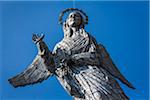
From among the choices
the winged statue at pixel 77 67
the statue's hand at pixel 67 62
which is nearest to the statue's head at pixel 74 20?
the winged statue at pixel 77 67

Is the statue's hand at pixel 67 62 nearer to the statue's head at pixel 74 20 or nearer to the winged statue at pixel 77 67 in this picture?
the winged statue at pixel 77 67

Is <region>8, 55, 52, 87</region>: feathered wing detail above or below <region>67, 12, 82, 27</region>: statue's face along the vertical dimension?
below

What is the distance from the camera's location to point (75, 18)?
1257 centimetres

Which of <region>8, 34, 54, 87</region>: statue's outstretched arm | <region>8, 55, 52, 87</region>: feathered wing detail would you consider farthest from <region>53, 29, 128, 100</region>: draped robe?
<region>8, 55, 52, 87</region>: feathered wing detail

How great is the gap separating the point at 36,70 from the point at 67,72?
27.7 inches

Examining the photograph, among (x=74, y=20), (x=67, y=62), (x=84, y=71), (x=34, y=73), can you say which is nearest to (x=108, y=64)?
(x=84, y=71)

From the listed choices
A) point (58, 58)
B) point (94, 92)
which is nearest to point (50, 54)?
point (58, 58)

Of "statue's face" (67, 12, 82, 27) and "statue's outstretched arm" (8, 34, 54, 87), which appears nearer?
"statue's outstretched arm" (8, 34, 54, 87)

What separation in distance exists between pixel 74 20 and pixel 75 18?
0.05 m

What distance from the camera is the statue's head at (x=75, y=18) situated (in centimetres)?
1257

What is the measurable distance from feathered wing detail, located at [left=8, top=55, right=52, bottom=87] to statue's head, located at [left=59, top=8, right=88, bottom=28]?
100 centimetres

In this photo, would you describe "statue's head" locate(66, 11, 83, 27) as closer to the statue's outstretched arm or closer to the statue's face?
the statue's face

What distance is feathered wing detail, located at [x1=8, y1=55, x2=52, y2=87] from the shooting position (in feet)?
40.1

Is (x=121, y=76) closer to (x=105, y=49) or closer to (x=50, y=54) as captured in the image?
(x=105, y=49)
